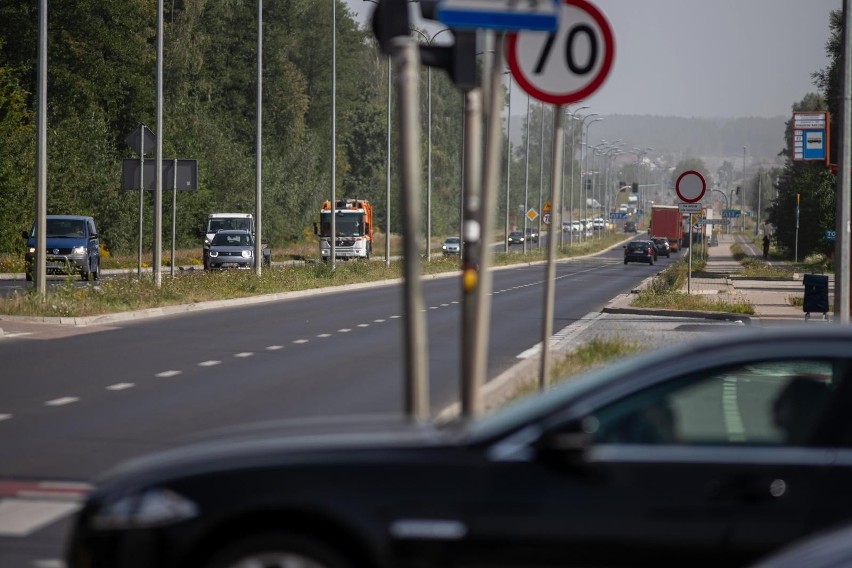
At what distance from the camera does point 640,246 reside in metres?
91.9

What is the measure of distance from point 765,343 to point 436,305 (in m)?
31.8

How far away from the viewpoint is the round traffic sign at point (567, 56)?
9.77m

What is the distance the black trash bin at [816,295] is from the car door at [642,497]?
22589mm

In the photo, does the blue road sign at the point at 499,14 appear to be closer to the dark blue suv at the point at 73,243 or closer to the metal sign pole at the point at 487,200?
the metal sign pole at the point at 487,200

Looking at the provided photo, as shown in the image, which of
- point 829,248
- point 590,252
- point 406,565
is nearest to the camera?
point 406,565

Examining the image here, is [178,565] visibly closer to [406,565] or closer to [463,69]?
[406,565]

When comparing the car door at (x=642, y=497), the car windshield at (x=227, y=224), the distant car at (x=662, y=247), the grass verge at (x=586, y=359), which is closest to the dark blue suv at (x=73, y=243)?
the car windshield at (x=227, y=224)

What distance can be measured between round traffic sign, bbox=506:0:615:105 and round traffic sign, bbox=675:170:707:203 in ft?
74.5

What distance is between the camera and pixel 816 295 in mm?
27891

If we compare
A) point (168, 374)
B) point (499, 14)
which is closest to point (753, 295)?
point (168, 374)

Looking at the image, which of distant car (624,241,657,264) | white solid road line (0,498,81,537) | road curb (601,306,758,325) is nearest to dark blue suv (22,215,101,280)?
road curb (601,306,758,325)

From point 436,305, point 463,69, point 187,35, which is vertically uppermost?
point 187,35

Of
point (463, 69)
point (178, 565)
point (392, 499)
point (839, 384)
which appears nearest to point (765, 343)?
point (839, 384)

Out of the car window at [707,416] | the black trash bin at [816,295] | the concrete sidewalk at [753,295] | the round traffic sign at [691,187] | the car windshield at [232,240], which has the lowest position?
the concrete sidewalk at [753,295]
